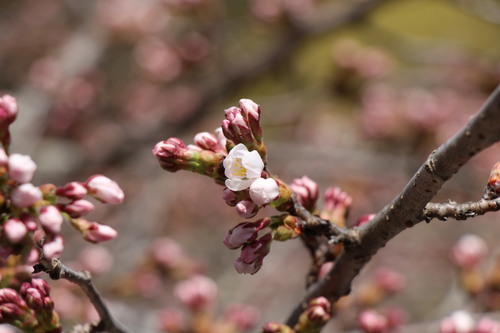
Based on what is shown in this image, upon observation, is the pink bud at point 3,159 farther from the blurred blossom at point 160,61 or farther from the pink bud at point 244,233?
the blurred blossom at point 160,61

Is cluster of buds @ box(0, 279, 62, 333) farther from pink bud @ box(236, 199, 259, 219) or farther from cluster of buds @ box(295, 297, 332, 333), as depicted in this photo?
cluster of buds @ box(295, 297, 332, 333)

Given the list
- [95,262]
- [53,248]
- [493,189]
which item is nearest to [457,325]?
[493,189]

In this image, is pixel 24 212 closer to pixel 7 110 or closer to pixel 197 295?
pixel 7 110

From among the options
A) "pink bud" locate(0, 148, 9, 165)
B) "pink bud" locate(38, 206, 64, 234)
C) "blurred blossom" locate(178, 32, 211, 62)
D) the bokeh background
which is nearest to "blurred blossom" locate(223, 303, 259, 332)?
the bokeh background

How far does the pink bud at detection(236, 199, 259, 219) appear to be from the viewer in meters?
1.36

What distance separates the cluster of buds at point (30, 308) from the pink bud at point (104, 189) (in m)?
0.27

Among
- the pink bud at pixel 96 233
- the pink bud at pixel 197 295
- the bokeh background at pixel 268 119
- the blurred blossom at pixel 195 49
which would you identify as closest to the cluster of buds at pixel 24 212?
the pink bud at pixel 96 233

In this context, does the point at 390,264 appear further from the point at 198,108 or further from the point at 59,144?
the point at 59,144

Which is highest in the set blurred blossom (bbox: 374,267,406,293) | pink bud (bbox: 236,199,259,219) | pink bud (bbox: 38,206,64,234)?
blurred blossom (bbox: 374,267,406,293)

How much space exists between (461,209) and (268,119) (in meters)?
4.10

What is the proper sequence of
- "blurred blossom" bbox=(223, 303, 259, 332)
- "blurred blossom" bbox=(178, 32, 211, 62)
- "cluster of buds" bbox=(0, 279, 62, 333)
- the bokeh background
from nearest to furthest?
"cluster of buds" bbox=(0, 279, 62, 333) → "blurred blossom" bbox=(223, 303, 259, 332) → the bokeh background → "blurred blossom" bbox=(178, 32, 211, 62)

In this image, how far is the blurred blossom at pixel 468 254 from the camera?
2533 mm

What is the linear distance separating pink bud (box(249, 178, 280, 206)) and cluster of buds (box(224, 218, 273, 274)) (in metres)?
0.10

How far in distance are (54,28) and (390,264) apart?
202 inches
